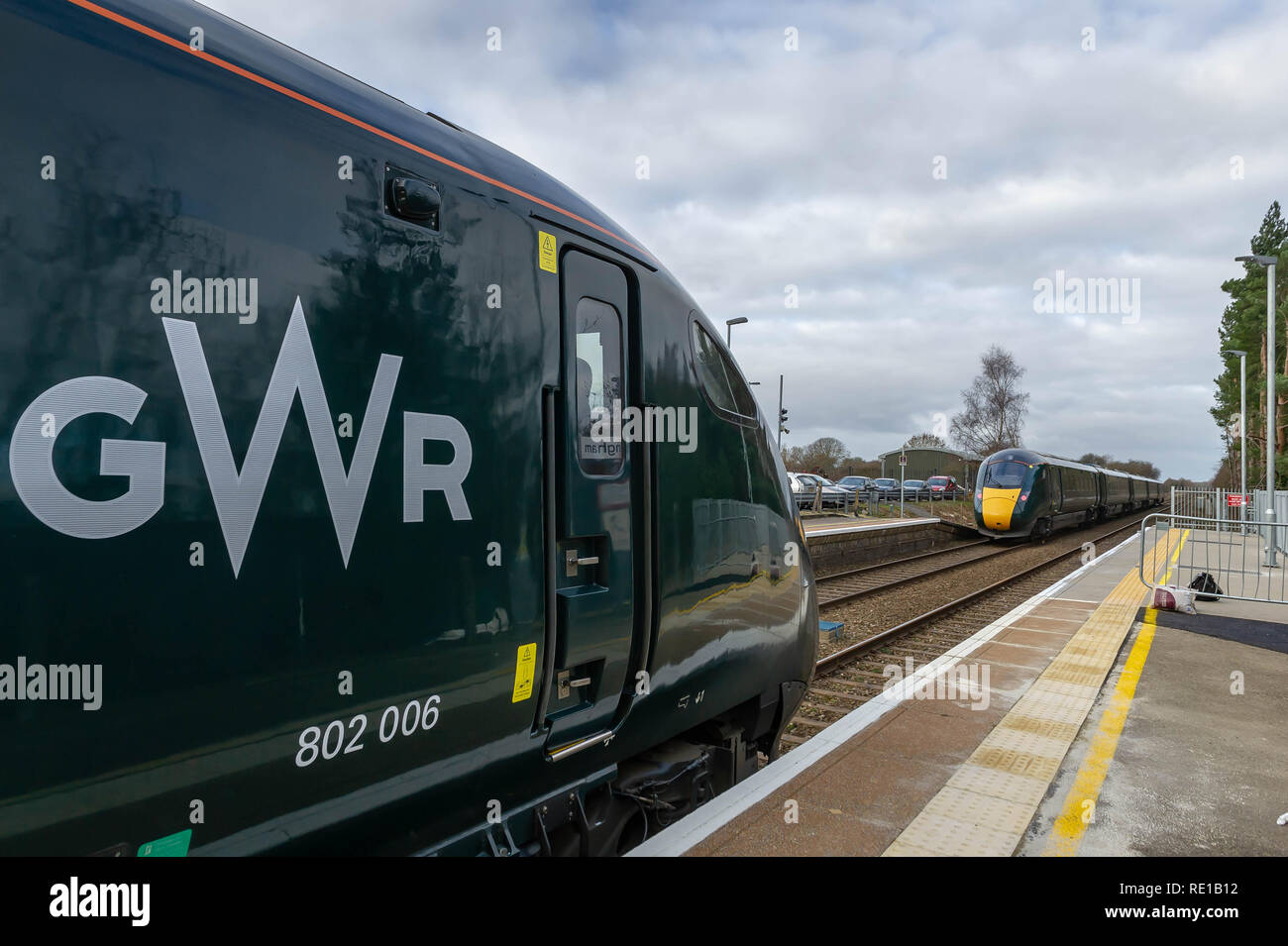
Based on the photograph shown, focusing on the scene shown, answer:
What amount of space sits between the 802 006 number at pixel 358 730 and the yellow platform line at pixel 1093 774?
10.4 feet

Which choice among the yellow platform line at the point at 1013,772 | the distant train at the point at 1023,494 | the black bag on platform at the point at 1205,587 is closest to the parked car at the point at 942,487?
the distant train at the point at 1023,494

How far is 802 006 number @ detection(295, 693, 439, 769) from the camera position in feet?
6.77

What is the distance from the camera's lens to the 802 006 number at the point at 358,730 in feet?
6.77

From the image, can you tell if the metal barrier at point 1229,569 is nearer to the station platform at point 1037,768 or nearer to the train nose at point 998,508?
the station platform at point 1037,768

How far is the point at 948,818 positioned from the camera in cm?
422

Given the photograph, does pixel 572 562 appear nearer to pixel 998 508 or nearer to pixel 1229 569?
pixel 1229 569

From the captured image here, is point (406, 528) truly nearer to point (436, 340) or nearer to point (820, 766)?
point (436, 340)

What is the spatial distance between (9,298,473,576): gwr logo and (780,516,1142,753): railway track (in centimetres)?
423

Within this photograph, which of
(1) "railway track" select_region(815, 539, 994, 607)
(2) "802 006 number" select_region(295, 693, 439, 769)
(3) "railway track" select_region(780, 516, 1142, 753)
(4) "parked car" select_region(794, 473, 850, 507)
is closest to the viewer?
(2) "802 006 number" select_region(295, 693, 439, 769)

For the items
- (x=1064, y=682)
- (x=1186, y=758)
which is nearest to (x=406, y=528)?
(x=1186, y=758)

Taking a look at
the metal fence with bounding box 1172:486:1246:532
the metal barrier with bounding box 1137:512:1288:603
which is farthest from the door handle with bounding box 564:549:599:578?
the metal fence with bounding box 1172:486:1246:532

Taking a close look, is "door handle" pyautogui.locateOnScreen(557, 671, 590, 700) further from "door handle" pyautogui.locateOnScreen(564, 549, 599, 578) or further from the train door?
"door handle" pyautogui.locateOnScreen(564, 549, 599, 578)

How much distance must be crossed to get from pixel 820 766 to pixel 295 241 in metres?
4.12
